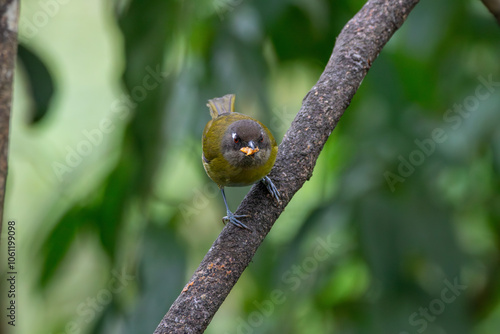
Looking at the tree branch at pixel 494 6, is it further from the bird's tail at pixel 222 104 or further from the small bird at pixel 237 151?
the bird's tail at pixel 222 104

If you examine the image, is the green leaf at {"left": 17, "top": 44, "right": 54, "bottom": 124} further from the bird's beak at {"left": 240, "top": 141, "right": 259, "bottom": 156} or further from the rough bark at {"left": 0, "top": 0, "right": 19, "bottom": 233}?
the rough bark at {"left": 0, "top": 0, "right": 19, "bottom": 233}

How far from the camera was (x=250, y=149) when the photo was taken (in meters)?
2.54

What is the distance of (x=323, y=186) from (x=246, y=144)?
44.5 inches

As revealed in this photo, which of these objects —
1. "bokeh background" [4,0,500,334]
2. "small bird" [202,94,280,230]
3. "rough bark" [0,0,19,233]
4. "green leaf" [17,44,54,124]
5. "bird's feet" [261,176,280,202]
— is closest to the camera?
"rough bark" [0,0,19,233]

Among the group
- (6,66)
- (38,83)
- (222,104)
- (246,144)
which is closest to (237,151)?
(246,144)

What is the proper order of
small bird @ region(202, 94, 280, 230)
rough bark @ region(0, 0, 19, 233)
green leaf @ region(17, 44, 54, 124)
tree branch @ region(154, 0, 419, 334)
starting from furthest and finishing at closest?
1. green leaf @ region(17, 44, 54, 124)
2. small bird @ region(202, 94, 280, 230)
3. tree branch @ region(154, 0, 419, 334)
4. rough bark @ region(0, 0, 19, 233)

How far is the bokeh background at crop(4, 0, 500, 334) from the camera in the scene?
3205 millimetres

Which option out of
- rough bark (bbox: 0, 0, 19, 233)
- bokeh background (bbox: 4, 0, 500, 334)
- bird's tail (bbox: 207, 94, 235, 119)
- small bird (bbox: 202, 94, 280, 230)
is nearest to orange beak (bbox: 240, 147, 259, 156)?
small bird (bbox: 202, 94, 280, 230)

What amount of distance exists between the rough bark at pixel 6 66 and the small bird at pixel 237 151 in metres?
1.23

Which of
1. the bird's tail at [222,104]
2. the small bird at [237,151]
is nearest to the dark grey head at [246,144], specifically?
the small bird at [237,151]

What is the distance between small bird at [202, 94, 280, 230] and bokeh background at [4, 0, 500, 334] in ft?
1.06

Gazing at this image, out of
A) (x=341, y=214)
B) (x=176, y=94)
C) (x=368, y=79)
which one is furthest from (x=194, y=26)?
(x=341, y=214)

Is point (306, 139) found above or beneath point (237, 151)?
above

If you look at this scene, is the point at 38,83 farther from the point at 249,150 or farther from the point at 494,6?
the point at 494,6
